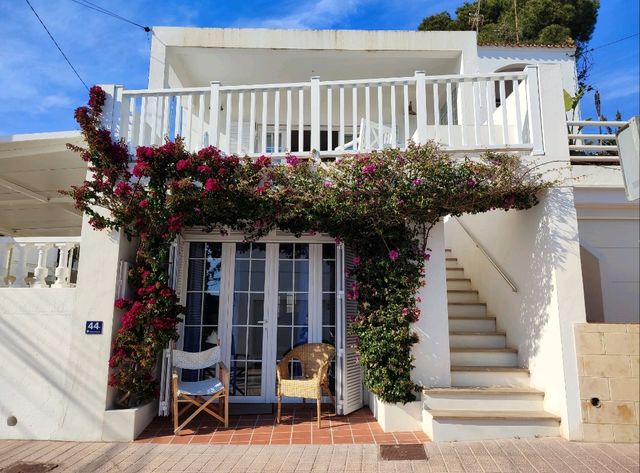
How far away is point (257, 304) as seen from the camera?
6.56m

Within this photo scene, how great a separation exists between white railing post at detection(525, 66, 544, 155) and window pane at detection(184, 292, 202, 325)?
5313 mm

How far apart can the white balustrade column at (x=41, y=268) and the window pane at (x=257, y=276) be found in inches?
110

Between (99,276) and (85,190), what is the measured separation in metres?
1.09

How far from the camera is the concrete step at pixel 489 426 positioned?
483 centimetres

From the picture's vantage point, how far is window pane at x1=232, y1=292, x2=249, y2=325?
6496 millimetres

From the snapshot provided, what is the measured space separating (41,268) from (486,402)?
5.91 metres

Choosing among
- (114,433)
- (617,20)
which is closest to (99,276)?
(114,433)

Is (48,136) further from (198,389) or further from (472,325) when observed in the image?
(472,325)

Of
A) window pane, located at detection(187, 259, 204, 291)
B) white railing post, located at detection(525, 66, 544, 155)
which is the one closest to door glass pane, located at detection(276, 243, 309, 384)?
window pane, located at detection(187, 259, 204, 291)

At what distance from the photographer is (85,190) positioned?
17.0 feet

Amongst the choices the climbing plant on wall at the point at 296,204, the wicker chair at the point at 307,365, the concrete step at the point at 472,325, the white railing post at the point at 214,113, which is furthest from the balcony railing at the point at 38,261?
the concrete step at the point at 472,325

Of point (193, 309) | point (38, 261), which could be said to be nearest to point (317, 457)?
point (193, 309)

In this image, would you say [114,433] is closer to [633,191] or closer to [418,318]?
[418,318]

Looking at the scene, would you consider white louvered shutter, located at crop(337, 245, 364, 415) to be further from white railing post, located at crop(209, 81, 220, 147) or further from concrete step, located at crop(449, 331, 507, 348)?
white railing post, located at crop(209, 81, 220, 147)
